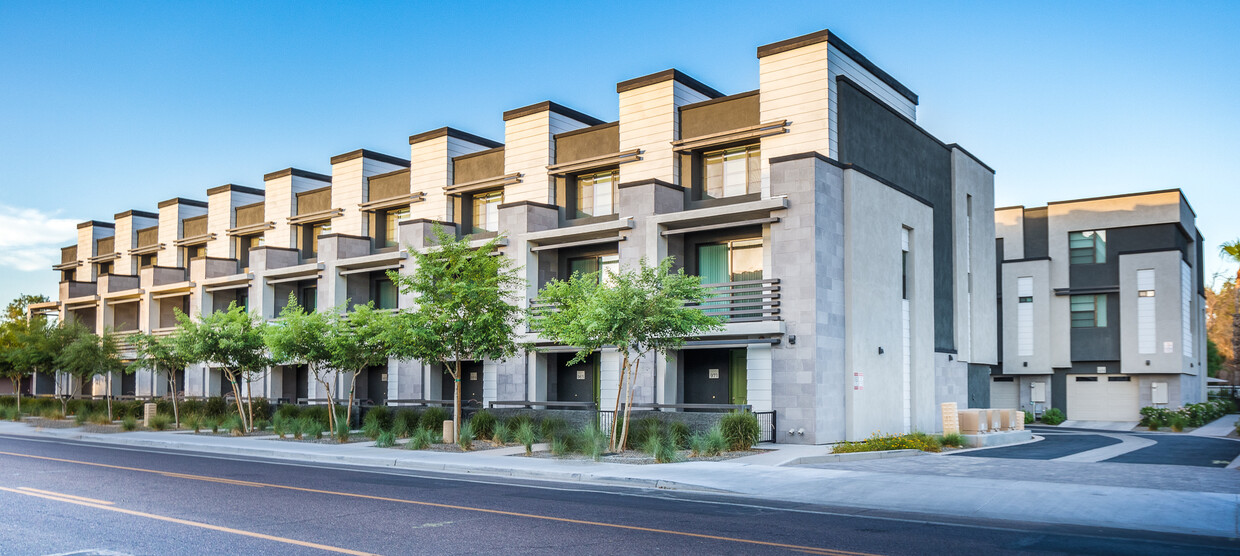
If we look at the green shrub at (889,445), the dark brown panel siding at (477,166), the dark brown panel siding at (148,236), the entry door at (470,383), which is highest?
the dark brown panel siding at (477,166)

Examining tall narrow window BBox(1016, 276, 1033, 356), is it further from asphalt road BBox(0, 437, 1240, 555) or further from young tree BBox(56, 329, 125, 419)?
young tree BBox(56, 329, 125, 419)

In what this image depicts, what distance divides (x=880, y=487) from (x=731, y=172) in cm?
1605

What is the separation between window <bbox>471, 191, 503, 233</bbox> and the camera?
3853 centimetres

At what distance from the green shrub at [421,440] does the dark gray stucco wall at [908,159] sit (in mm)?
15420

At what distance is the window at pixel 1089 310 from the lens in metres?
46.1

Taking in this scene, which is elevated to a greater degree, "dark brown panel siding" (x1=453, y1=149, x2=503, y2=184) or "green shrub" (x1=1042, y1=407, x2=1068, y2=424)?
"dark brown panel siding" (x1=453, y1=149, x2=503, y2=184)

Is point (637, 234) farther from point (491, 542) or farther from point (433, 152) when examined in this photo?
point (491, 542)

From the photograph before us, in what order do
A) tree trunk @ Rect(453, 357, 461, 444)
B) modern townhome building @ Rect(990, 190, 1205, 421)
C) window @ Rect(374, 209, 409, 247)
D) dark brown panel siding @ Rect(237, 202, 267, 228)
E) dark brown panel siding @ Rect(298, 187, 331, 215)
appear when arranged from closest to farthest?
tree trunk @ Rect(453, 357, 461, 444)
window @ Rect(374, 209, 409, 247)
modern townhome building @ Rect(990, 190, 1205, 421)
dark brown panel siding @ Rect(298, 187, 331, 215)
dark brown panel siding @ Rect(237, 202, 267, 228)

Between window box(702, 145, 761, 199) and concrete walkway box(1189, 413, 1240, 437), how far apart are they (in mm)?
19843

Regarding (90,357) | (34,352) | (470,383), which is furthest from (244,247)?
(470,383)

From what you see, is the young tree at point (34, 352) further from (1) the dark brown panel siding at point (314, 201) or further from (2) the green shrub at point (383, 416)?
(2) the green shrub at point (383, 416)


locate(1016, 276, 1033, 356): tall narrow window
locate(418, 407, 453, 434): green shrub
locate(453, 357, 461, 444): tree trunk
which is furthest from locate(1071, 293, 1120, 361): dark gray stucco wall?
locate(453, 357, 461, 444): tree trunk

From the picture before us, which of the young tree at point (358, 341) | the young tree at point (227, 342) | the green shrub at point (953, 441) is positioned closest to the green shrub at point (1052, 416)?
the green shrub at point (953, 441)

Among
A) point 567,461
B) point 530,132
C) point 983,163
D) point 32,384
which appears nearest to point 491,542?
point 567,461
